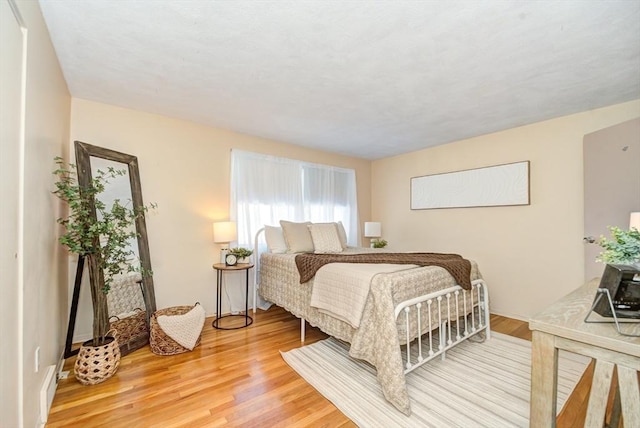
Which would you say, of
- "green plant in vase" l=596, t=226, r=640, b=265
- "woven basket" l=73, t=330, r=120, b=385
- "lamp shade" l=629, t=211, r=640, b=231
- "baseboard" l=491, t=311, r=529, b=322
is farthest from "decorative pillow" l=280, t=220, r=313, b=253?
"lamp shade" l=629, t=211, r=640, b=231

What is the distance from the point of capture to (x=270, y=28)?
1652 mm

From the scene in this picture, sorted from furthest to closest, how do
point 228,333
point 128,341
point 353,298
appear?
point 228,333 < point 128,341 < point 353,298

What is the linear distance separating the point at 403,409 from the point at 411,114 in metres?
2.68

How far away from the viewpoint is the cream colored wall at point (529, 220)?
296 centimetres

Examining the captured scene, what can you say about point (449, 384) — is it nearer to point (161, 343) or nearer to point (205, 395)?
point (205, 395)

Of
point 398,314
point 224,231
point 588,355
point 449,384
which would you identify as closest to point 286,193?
point 224,231

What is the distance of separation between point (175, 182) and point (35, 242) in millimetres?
1700

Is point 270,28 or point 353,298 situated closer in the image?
point 270,28

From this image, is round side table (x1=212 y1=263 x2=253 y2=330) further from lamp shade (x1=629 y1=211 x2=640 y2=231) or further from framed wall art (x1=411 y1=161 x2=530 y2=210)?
lamp shade (x1=629 y1=211 x2=640 y2=231)

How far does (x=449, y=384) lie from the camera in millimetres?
1992

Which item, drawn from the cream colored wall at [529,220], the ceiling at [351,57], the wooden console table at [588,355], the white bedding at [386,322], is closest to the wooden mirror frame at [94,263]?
the ceiling at [351,57]

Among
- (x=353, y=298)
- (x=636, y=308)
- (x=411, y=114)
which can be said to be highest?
(x=411, y=114)

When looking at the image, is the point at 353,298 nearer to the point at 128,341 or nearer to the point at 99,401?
the point at 99,401

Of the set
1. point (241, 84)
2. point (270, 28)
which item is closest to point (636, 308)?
point (270, 28)
